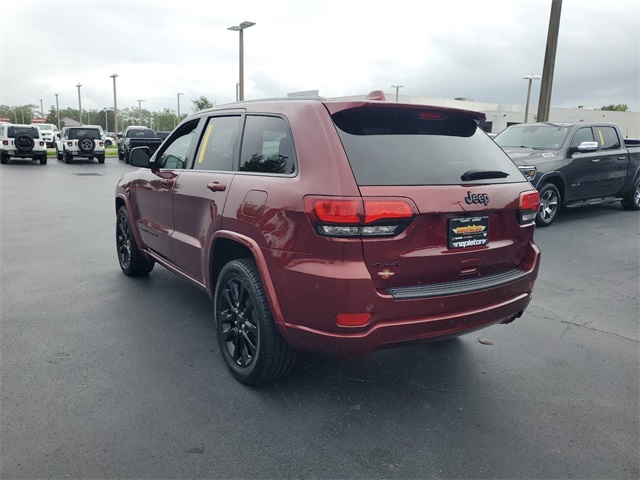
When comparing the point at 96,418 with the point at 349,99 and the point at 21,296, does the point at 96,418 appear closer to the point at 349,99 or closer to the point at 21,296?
the point at 349,99

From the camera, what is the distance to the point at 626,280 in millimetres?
6051

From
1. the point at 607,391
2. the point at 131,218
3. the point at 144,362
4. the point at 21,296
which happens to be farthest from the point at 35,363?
the point at 607,391

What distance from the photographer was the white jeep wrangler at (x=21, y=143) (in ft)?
78.4

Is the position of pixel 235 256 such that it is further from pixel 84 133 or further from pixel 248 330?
pixel 84 133

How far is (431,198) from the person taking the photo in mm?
2857

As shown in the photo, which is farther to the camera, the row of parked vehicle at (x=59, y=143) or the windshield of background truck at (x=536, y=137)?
the row of parked vehicle at (x=59, y=143)

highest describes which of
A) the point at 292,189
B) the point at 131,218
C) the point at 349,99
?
the point at 349,99

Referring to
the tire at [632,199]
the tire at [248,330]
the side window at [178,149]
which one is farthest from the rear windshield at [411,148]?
the tire at [632,199]

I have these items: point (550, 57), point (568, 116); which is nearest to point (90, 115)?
point (568, 116)

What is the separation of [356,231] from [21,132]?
1025 inches

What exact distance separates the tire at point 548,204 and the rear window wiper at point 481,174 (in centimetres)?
632

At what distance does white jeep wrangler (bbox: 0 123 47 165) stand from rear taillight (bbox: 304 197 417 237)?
2535cm

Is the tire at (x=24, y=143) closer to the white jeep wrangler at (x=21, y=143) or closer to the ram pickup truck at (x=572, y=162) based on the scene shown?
the white jeep wrangler at (x=21, y=143)

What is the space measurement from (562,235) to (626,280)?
256 centimetres
